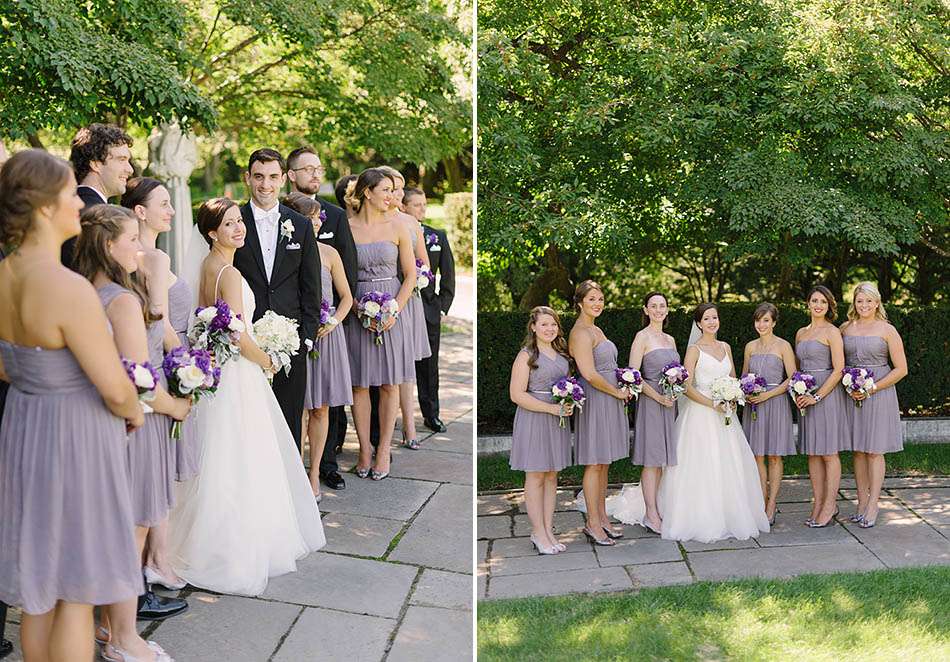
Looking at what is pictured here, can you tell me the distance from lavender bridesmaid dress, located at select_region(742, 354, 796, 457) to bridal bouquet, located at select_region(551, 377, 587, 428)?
1537mm

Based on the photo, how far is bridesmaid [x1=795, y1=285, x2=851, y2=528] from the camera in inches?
258

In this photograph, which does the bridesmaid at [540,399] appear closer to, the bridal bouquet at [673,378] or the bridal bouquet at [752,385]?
the bridal bouquet at [673,378]

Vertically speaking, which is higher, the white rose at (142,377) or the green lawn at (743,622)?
the white rose at (142,377)

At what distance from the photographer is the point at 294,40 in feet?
27.7

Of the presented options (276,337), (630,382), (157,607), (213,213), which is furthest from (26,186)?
(630,382)

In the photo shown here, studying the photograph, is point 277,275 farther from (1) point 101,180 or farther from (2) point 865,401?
(2) point 865,401

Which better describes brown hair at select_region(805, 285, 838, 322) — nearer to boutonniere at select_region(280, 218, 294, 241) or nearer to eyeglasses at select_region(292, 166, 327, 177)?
eyeglasses at select_region(292, 166, 327, 177)

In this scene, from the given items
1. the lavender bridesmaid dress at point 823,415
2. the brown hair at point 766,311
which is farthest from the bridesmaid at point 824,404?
the brown hair at point 766,311

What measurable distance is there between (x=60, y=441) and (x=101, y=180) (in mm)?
1519

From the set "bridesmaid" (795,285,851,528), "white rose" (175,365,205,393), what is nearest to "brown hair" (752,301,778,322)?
"bridesmaid" (795,285,851,528)

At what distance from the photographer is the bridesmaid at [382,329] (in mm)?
6250

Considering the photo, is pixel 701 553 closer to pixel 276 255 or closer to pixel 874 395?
pixel 874 395

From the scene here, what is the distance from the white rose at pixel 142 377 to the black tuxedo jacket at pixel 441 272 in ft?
13.5

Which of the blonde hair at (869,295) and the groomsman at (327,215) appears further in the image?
the blonde hair at (869,295)
